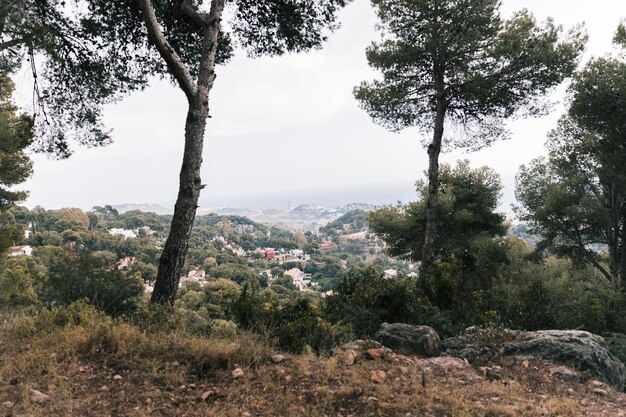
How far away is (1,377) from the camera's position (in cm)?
252

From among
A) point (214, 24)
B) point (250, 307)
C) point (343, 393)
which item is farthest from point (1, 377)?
point (214, 24)

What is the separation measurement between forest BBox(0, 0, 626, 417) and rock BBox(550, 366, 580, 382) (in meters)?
0.03

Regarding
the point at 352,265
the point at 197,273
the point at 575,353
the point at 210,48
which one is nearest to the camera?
the point at 575,353

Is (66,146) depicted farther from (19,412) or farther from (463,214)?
(463,214)

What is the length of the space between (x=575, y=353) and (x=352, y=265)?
→ 15.5ft

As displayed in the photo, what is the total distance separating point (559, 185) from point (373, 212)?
686 cm

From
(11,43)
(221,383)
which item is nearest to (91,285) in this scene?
(221,383)

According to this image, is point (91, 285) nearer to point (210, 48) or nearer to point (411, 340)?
point (210, 48)

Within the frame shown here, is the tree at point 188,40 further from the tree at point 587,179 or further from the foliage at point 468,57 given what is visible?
the tree at point 587,179

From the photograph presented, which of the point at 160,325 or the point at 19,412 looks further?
the point at 160,325

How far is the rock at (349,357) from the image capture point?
2.94m

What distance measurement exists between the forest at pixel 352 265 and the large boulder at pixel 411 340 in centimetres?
8

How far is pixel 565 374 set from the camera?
3.23m

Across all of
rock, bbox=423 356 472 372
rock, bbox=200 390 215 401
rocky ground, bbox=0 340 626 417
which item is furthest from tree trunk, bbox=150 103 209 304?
rock, bbox=423 356 472 372
